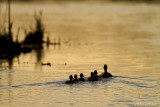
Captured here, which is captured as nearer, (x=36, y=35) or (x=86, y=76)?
(x=86, y=76)

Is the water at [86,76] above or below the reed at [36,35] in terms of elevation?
below

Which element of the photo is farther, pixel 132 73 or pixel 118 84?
pixel 132 73

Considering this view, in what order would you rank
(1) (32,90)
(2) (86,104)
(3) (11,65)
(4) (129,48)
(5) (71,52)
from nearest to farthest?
(2) (86,104) < (1) (32,90) < (3) (11,65) < (5) (71,52) < (4) (129,48)

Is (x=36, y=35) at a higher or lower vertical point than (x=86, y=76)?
higher

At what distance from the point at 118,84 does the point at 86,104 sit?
356 cm

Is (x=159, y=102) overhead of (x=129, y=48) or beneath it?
beneath

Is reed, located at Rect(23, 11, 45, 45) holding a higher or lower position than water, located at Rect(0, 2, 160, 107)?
higher

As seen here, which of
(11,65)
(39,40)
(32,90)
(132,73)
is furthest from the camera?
(39,40)

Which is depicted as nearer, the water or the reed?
the water

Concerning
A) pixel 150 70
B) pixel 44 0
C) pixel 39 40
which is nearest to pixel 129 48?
pixel 39 40

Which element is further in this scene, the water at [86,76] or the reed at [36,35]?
the reed at [36,35]

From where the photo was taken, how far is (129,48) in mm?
33781

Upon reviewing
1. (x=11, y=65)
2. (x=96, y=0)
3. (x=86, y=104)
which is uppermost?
(x=96, y=0)

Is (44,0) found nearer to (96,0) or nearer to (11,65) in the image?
(96,0)
